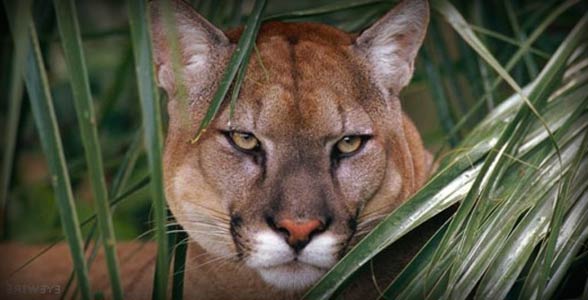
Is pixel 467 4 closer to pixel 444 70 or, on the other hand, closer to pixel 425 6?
pixel 444 70

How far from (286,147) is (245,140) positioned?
98mm

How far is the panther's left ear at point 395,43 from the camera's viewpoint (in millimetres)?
2219

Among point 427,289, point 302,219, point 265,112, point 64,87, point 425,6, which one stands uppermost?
point 425,6

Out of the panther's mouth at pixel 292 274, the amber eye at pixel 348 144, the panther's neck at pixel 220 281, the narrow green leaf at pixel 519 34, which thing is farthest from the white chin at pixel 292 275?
the narrow green leaf at pixel 519 34

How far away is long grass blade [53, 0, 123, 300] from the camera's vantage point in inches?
69.2

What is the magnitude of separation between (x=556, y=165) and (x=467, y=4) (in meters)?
0.98

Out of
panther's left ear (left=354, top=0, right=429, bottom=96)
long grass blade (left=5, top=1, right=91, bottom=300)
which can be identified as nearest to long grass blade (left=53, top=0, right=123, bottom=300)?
long grass blade (left=5, top=1, right=91, bottom=300)

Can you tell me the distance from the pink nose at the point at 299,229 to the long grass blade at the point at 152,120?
307mm

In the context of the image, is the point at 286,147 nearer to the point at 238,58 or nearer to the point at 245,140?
the point at 245,140

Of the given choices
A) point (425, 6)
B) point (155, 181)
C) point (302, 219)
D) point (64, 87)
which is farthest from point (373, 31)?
point (64, 87)

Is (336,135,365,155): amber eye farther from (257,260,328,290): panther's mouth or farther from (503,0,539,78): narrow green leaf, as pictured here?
(503,0,539,78): narrow green leaf

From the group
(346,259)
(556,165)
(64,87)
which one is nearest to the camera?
(346,259)

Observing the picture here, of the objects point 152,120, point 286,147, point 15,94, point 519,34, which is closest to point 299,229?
point 286,147

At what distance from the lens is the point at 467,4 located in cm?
302
